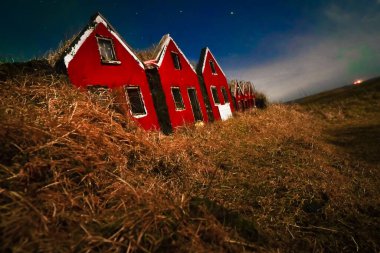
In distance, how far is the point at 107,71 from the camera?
40.4 feet

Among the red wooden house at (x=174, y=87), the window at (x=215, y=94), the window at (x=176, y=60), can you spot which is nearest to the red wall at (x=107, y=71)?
the red wooden house at (x=174, y=87)

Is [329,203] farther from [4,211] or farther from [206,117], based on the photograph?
[206,117]

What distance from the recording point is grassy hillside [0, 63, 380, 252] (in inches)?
101

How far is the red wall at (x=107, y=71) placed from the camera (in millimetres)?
11039

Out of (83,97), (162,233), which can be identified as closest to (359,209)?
(162,233)

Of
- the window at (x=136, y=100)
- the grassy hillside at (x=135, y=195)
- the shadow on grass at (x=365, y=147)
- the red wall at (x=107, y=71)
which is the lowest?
the shadow on grass at (x=365, y=147)

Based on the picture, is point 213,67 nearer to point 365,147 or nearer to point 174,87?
point 174,87

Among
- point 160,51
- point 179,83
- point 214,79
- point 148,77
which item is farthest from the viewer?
point 214,79

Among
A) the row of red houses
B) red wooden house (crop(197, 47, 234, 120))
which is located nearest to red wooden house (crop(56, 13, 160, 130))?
the row of red houses

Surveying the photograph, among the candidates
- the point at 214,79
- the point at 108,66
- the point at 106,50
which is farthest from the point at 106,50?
the point at 214,79

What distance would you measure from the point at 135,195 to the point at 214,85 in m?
19.7

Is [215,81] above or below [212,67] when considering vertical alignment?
below

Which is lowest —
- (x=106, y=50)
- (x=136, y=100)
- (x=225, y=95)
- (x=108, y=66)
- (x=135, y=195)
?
(x=135, y=195)

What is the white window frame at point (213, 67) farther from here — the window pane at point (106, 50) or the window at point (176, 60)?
the window pane at point (106, 50)
